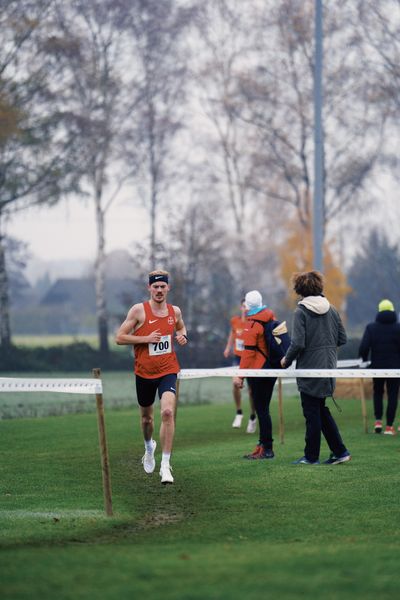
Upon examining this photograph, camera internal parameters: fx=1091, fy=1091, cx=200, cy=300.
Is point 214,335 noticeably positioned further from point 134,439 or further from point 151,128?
point 134,439

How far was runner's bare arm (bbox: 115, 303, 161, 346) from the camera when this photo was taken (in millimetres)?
10422

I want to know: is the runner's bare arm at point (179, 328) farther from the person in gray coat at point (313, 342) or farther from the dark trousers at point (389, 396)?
the dark trousers at point (389, 396)

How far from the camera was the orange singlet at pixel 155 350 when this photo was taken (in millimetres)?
10570

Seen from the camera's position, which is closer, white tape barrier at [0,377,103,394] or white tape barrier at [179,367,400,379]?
white tape barrier at [0,377,103,394]

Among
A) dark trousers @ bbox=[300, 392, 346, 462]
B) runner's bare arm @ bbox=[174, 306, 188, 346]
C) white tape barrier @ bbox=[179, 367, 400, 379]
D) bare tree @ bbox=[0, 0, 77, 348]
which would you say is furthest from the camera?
bare tree @ bbox=[0, 0, 77, 348]

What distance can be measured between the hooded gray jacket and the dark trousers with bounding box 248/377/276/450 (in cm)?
114

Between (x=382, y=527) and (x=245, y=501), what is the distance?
67.3 inches

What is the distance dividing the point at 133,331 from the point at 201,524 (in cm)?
281

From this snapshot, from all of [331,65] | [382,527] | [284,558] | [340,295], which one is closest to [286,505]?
[382,527]

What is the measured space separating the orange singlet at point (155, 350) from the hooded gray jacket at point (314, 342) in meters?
1.37

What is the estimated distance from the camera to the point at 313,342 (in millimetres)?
11359

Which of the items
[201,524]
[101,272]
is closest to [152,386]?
[201,524]

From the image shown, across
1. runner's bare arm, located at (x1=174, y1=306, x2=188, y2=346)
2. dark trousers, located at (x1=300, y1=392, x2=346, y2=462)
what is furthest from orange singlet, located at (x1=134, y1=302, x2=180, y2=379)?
dark trousers, located at (x1=300, y1=392, x2=346, y2=462)

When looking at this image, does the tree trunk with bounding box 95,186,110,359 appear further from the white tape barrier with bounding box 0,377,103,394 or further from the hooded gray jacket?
the white tape barrier with bounding box 0,377,103,394
